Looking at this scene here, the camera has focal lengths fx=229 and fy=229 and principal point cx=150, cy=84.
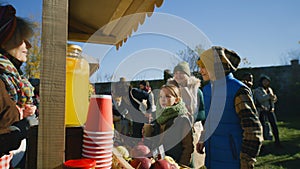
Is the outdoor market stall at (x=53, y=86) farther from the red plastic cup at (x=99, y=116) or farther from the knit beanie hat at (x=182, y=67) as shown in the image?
the knit beanie hat at (x=182, y=67)

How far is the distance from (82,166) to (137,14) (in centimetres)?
86

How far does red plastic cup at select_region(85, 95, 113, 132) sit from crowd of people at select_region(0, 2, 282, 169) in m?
0.43

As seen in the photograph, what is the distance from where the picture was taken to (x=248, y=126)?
3.83ft

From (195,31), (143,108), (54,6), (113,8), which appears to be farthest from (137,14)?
(143,108)

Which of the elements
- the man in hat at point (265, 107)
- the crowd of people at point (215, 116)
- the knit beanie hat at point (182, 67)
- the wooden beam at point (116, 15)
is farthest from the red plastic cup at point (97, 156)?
the man in hat at point (265, 107)

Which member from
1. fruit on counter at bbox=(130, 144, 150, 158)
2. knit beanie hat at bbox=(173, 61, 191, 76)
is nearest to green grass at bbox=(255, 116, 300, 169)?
knit beanie hat at bbox=(173, 61, 191, 76)

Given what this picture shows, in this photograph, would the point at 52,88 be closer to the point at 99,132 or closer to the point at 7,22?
the point at 99,132

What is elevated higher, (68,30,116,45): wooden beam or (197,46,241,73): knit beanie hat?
(68,30,116,45): wooden beam

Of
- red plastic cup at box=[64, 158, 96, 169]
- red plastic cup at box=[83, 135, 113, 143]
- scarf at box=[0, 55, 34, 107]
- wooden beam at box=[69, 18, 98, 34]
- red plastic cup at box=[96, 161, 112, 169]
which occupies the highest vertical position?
wooden beam at box=[69, 18, 98, 34]

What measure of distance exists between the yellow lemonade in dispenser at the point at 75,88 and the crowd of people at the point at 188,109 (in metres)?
0.32

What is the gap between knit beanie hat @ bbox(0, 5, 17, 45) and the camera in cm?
98

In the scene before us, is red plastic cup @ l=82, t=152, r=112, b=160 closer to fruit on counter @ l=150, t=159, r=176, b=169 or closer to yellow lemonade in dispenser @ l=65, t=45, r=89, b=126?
yellow lemonade in dispenser @ l=65, t=45, r=89, b=126

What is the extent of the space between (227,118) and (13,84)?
1091 mm

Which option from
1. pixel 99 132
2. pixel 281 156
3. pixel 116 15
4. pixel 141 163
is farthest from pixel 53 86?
pixel 281 156
